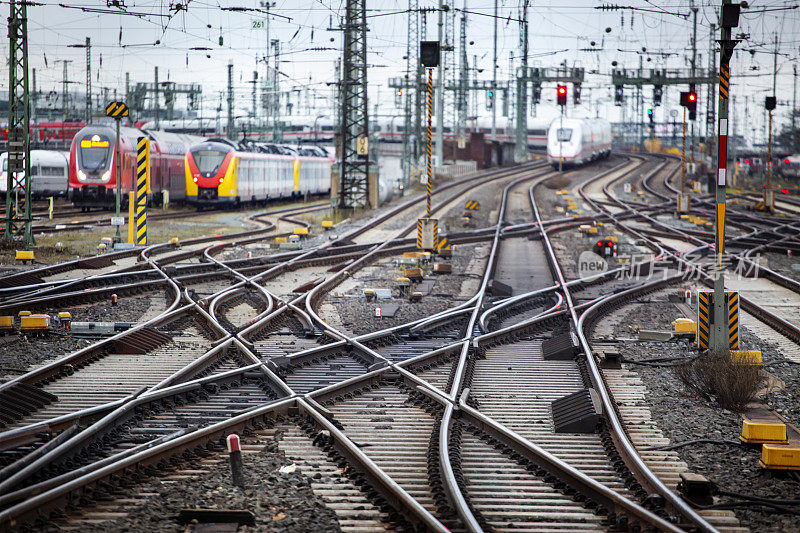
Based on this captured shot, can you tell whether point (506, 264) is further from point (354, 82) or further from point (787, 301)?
point (354, 82)

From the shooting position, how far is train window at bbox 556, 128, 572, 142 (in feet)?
198

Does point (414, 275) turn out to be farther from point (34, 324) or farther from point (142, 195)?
point (142, 195)

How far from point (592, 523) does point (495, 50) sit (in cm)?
6185

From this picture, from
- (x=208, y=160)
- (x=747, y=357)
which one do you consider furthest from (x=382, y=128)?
(x=747, y=357)

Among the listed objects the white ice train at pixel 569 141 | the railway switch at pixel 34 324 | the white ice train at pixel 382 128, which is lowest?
the railway switch at pixel 34 324

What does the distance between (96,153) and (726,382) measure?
3033 centimetres

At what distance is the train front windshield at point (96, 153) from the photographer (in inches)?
1387

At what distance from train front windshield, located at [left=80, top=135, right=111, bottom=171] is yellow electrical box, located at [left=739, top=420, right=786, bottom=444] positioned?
31.1 m

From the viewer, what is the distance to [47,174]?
4338 centimetres

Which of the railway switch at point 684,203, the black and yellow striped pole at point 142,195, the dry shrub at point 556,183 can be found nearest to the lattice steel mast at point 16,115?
the black and yellow striped pole at point 142,195

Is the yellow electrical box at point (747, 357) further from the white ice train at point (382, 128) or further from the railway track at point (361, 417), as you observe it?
the white ice train at point (382, 128)

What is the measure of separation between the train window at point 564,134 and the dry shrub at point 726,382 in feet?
170

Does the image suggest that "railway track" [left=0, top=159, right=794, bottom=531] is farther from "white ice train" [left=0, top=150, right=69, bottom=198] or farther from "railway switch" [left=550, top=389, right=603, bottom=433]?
"white ice train" [left=0, top=150, right=69, bottom=198]

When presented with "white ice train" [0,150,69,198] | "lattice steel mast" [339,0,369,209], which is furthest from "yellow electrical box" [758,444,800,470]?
"white ice train" [0,150,69,198]
